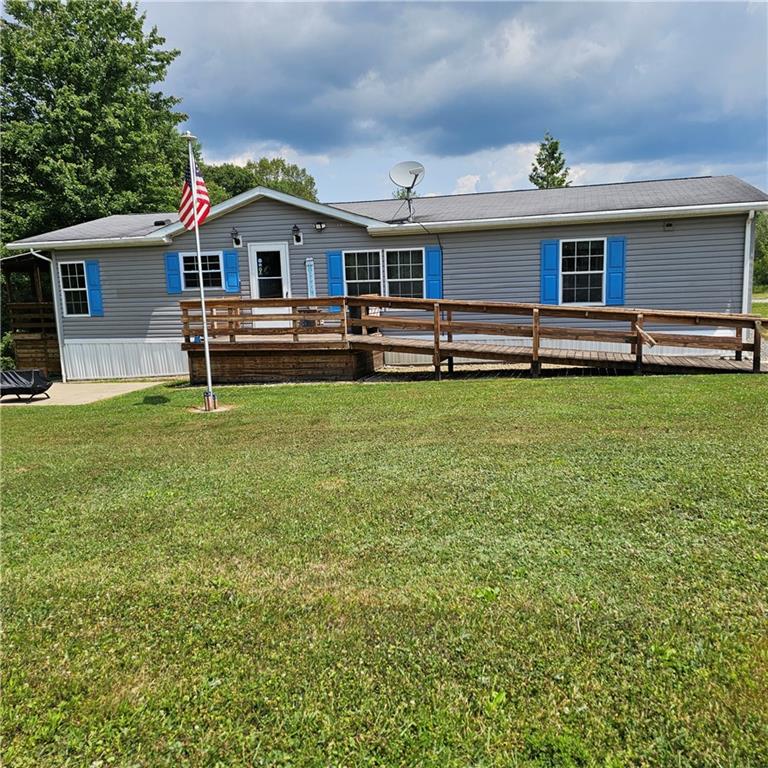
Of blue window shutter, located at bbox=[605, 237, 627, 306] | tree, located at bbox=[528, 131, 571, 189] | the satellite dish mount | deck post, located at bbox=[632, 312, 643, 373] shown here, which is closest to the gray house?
blue window shutter, located at bbox=[605, 237, 627, 306]

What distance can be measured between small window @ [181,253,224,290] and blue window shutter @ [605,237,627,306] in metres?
7.99

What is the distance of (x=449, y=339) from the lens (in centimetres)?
1038

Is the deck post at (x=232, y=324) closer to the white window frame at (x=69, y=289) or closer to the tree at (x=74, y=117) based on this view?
the white window frame at (x=69, y=289)

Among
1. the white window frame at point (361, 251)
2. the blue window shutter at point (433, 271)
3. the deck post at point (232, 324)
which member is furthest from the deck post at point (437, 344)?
the deck post at point (232, 324)

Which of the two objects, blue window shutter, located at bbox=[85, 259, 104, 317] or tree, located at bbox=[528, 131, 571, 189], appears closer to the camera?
blue window shutter, located at bbox=[85, 259, 104, 317]

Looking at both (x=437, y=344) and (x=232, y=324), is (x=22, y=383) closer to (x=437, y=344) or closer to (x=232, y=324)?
(x=232, y=324)

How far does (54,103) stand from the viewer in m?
21.4

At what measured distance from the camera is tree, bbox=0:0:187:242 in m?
20.3

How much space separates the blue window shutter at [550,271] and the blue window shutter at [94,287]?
32.0 feet

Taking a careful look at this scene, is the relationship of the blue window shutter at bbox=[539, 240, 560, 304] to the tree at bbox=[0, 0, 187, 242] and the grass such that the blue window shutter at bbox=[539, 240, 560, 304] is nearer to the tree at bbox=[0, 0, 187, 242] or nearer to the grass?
→ the grass

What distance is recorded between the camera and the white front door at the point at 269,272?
12328mm

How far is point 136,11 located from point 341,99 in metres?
18.6

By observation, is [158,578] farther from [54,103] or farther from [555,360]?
[54,103]

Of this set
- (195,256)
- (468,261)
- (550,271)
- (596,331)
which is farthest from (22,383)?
(550,271)
